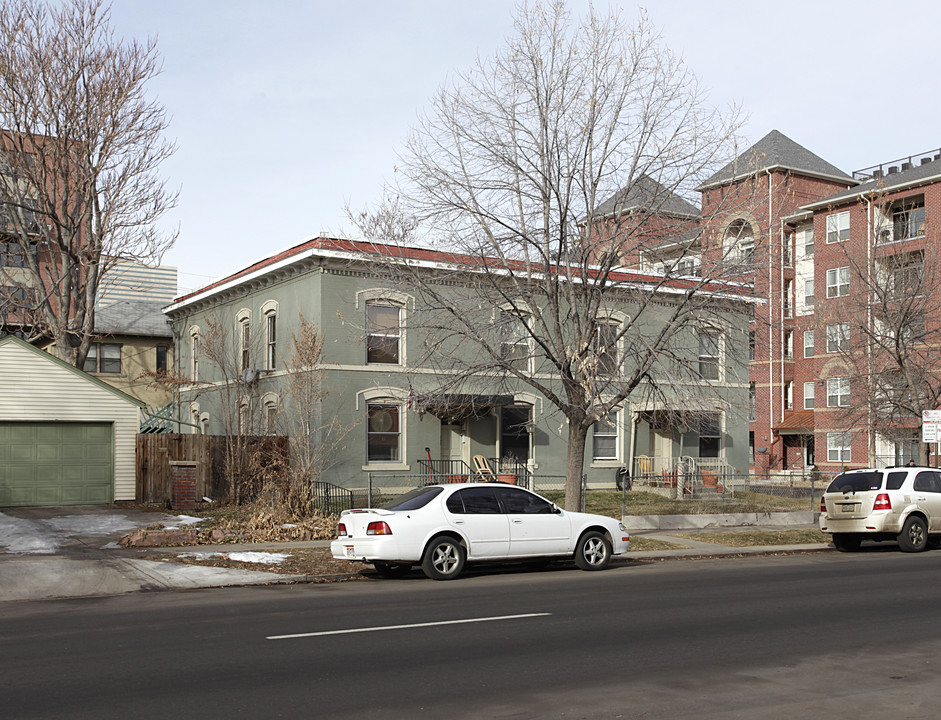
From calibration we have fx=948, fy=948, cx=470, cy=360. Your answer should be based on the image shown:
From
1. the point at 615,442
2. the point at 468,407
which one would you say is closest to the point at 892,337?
the point at 615,442

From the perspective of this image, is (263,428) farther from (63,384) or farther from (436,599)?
(436,599)

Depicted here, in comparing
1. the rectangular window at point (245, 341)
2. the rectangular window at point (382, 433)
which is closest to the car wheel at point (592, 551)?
the rectangular window at point (382, 433)

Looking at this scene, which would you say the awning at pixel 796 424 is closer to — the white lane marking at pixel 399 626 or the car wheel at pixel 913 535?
the car wheel at pixel 913 535

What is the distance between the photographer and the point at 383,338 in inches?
1142

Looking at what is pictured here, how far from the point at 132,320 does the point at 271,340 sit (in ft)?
37.6

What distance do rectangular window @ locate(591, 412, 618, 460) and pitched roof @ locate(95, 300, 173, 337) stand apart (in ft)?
59.8

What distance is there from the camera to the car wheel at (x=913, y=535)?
2003 centimetres

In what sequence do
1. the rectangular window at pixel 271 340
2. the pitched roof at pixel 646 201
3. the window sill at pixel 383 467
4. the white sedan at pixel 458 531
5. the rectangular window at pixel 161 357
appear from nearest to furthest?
the white sedan at pixel 458 531 → the pitched roof at pixel 646 201 → the window sill at pixel 383 467 → the rectangular window at pixel 271 340 → the rectangular window at pixel 161 357

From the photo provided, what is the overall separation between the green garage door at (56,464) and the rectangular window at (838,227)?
38765 millimetres

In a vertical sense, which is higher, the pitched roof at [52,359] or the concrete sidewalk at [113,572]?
the pitched roof at [52,359]

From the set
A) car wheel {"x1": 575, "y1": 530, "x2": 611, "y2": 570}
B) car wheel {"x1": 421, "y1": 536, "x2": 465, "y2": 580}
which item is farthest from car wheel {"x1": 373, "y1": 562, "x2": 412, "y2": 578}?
car wheel {"x1": 575, "y1": 530, "x2": 611, "y2": 570}

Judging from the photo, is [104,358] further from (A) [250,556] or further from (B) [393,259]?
(A) [250,556]

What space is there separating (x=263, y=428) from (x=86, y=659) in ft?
70.6

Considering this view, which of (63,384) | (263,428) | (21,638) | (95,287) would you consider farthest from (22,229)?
(21,638)
